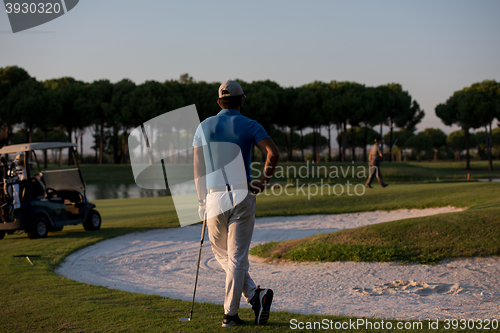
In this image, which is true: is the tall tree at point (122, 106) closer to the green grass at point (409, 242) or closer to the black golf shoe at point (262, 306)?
the green grass at point (409, 242)

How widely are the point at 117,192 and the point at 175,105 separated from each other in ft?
68.3

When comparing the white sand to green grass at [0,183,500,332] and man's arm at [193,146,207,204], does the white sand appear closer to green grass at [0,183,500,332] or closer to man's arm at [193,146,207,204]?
green grass at [0,183,500,332]

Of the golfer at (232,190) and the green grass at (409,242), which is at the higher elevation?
the golfer at (232,190)

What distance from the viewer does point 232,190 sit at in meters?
4.11

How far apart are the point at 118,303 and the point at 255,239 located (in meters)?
7.12

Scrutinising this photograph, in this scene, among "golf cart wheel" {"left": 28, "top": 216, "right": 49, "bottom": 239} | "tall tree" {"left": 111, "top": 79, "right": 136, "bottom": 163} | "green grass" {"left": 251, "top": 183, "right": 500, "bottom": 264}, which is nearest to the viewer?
"green grass" {"left": 251, "top": 183, "right": 500, "bottom": 264}

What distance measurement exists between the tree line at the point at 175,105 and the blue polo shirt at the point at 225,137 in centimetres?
5172

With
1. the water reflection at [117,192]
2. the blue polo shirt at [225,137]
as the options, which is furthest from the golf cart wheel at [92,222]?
the water reflection at [117,192]

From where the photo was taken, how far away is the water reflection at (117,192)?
36.0m

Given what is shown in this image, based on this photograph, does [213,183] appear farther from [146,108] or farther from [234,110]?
[146,108]

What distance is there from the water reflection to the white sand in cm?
2565

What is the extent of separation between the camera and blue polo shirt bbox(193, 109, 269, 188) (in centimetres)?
409

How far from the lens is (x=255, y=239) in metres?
12.4

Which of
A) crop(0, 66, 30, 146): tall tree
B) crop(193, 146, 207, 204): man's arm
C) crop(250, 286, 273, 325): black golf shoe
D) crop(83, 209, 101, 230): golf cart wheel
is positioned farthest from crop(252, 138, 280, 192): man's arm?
crop(0, 66, 30, 146): tall tree
